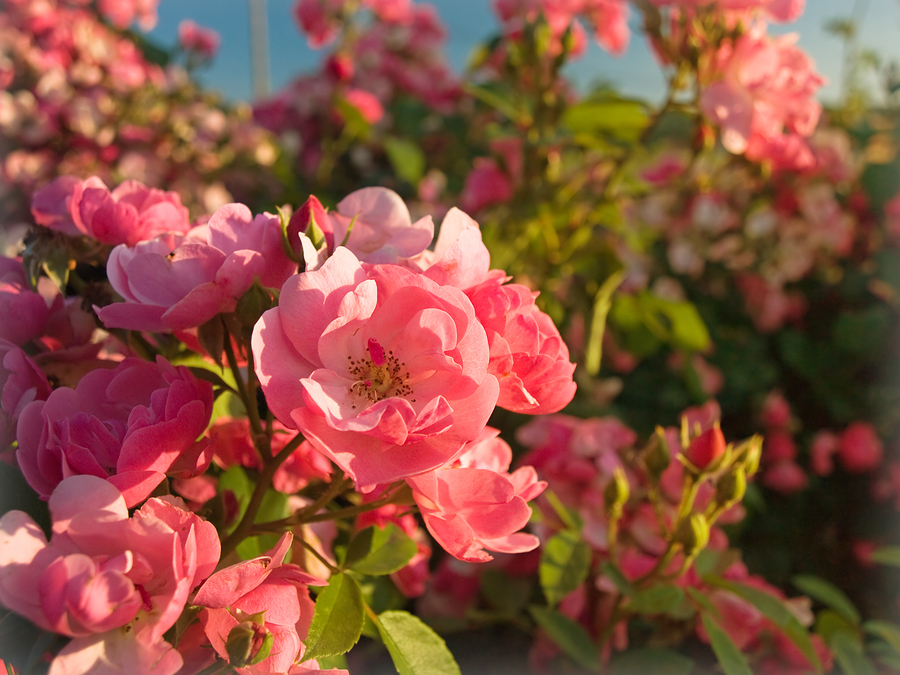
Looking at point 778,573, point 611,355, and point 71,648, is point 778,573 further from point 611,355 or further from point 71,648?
point 71,648

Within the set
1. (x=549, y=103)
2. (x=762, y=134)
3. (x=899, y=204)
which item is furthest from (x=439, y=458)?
(x=899, y=204)

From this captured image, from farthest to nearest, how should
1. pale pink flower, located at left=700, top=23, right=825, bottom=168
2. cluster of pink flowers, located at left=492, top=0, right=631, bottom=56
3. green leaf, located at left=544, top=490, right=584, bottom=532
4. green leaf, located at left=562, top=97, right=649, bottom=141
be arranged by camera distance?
cluster of pink flowers, located at left=492, top=0, right=631, bottom=56, green leaf, located at left=562, top=97, right=649, bottom=141, pale pink flower, located at left=700, top=23, right=825, bottom=168, green leaf, located at left=544, top=490, right=584, bottom=532

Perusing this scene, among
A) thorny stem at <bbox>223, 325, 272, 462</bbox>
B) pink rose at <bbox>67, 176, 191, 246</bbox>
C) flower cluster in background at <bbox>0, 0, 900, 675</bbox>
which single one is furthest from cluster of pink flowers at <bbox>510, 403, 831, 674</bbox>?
pink rose at <bbox>67, 176, 191, 246</bbox>

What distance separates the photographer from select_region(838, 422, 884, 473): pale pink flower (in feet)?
4.97

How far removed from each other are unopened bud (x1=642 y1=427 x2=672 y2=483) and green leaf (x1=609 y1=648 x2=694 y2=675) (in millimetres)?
178

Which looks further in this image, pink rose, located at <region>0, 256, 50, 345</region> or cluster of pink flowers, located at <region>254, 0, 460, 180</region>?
cluster of pink flowers, located at <region>254, 0, 460, 180</region>

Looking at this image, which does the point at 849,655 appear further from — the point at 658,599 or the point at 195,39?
the point at 195,39

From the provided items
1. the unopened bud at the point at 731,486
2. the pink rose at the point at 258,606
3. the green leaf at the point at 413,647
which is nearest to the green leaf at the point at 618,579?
the unopened bud at the point at 731,486

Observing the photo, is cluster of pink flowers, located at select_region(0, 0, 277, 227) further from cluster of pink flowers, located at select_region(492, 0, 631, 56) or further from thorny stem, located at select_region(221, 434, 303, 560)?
thorny stem, located at select_region(221, 434, 303, 560)

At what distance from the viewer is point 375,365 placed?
0.37 meters

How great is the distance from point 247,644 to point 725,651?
0.45 meters

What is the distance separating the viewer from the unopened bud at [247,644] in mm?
333

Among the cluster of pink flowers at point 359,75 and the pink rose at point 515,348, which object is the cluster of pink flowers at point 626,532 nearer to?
the pink rose at point 515,348

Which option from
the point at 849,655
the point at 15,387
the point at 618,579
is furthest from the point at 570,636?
the point at 15,387
